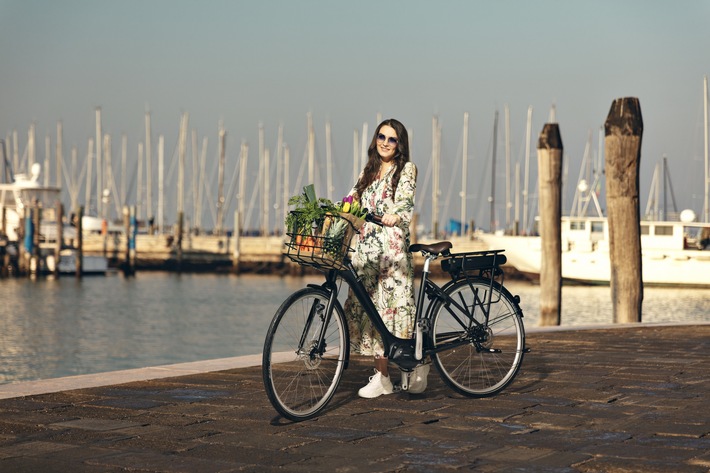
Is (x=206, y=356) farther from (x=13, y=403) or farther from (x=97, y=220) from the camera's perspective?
(x=97, y=220)

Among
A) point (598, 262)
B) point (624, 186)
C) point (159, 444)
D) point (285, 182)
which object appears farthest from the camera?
point (285, 182)

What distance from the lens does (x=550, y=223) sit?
1661cm

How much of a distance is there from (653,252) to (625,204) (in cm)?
3600

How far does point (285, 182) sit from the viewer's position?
70.6 m

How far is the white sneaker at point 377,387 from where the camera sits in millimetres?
5820

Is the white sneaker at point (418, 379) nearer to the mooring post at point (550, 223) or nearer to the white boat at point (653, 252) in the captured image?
the mooring post at point (550, 223)

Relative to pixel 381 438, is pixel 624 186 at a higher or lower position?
higher

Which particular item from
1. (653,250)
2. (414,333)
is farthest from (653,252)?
(414,333)

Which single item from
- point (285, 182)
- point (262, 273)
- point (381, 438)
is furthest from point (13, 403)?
point (285, 182)

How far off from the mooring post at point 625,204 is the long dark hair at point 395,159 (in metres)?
7.45

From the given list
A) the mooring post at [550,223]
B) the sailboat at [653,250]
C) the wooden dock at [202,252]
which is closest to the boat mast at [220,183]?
the wooden dock at [202,252]

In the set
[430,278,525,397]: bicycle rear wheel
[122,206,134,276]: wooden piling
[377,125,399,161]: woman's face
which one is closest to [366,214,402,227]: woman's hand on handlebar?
[377,125,399,161]: woman's face

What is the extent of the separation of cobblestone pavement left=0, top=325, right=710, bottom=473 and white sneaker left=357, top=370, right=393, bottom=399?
6cm

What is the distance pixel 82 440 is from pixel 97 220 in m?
69.3
